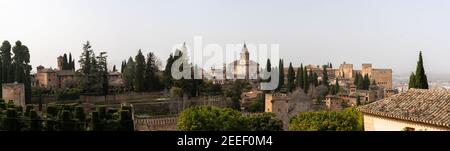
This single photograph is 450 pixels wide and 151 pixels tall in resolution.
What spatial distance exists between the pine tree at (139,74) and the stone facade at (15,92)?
322 inches

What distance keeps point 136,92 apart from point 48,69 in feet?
46.6

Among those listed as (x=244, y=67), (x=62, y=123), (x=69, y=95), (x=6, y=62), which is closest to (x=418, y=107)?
(x=62, y=123)

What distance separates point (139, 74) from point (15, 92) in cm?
901

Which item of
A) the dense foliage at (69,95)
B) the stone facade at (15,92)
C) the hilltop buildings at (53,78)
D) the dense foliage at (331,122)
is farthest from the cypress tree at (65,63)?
the dense foliage at (331,122)

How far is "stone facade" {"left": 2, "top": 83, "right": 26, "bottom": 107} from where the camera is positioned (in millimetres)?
27984

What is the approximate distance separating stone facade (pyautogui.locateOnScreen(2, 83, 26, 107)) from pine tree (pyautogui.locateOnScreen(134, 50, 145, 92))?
26.8ft

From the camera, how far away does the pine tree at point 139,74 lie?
34.2 metres

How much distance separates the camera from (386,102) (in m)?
11.6

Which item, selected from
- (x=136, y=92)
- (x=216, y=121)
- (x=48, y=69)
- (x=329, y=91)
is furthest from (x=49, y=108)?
(x=329, y=91)

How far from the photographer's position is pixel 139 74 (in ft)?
113

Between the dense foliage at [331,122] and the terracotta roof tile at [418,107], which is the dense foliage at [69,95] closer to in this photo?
the dense foliage at [331,122]

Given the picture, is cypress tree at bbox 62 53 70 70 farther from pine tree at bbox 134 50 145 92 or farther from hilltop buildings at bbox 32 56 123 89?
pine tree at bbox 134 50 145 92

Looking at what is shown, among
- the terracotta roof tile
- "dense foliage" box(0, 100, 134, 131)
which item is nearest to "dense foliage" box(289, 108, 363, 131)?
the terracotta roof tile
